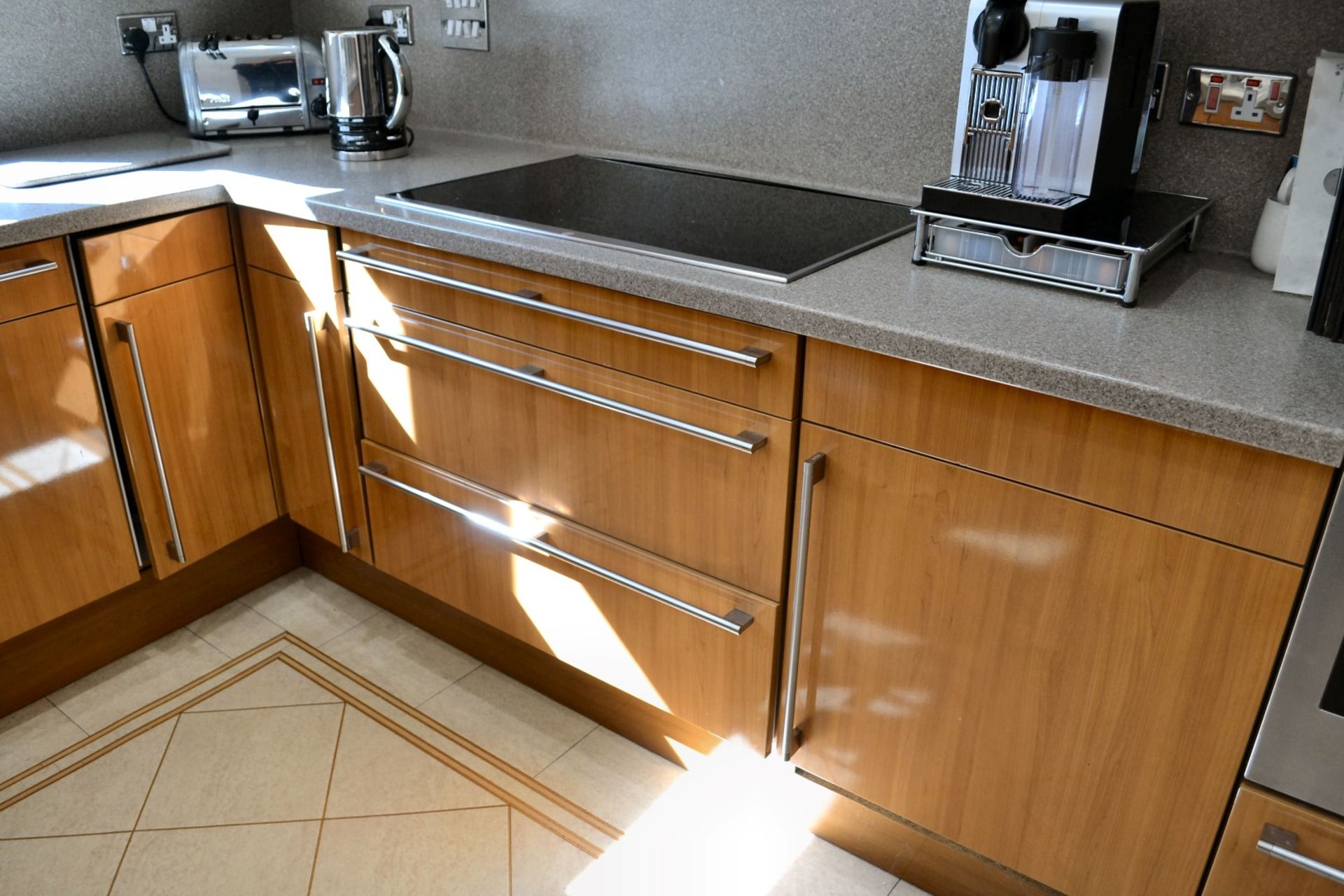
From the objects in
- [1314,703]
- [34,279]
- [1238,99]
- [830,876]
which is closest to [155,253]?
[34,279]

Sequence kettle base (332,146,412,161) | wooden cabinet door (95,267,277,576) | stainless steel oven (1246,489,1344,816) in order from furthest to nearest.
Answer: kettle base (332,146,412,161) → wooden cabinet door (95,267,277,576) → stainless steel oven (1246,489,1344,816)

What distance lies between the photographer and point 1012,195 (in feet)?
4.46

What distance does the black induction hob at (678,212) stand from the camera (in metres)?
1.51

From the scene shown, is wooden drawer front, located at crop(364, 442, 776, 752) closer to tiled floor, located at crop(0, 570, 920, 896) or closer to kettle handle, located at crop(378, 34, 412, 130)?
tiled floor, located at crop(0, 570, 920, 896)

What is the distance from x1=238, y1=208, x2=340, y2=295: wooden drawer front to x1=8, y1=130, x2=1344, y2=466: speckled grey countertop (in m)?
0.04

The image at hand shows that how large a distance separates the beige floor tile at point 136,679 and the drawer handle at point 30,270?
813mm

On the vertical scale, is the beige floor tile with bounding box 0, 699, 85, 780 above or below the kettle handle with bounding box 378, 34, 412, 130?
below

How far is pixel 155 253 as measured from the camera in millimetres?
1816

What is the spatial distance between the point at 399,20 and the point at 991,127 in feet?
4.82

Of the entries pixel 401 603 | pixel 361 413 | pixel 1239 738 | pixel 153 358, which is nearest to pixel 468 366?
pixel 361 413

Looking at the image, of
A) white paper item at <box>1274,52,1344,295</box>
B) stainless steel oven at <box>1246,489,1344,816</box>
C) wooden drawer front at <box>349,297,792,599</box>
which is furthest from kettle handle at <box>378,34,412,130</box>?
stainless steel oven at <box>1246,489,1344,816</box>

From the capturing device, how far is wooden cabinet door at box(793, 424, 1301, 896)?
45.6 inches

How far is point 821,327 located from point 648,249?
1.05 ft

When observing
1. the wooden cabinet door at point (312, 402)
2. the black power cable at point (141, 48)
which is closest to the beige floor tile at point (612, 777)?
the wooden cabinet door at point (312, 402)
